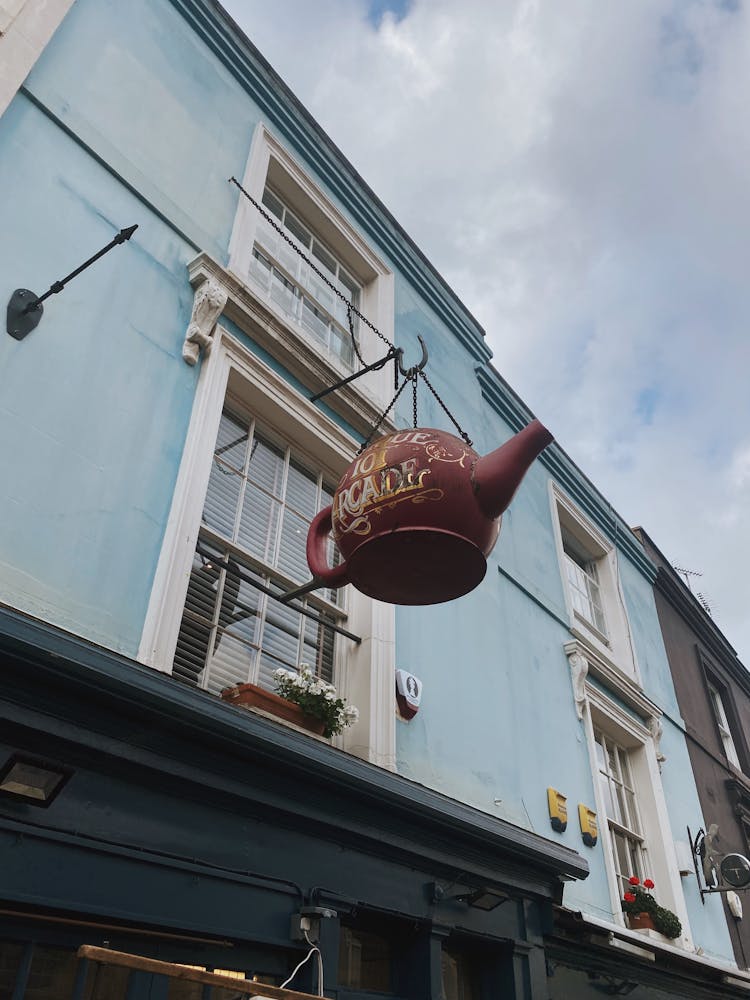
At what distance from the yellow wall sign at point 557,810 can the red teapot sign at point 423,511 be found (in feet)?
13.7

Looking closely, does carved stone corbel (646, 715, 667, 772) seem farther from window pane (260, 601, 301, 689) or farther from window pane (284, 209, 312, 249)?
window pane (284, 209, 312, 249)

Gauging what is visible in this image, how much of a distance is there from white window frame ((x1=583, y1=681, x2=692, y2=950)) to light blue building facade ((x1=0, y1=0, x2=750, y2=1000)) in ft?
0.17

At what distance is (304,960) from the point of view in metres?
3.82

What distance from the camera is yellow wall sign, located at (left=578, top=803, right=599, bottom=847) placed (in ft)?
24.1

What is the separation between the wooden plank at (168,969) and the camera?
7.39ft

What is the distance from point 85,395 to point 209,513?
1153 millimetres

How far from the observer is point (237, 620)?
5.05 metres

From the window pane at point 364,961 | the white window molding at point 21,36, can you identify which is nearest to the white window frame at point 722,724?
the window pane at point 364,961

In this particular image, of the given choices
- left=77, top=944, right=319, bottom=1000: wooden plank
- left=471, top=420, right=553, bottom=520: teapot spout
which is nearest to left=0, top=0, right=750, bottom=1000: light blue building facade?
left=77, top=944, right=319, bottom=1000: wooden plank

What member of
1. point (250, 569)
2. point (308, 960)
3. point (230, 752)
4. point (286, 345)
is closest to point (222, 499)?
point (250, 569)

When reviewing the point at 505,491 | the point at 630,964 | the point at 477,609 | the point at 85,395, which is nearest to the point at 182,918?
the point at 505,491

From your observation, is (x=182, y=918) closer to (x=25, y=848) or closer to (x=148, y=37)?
(x=25, y=848)

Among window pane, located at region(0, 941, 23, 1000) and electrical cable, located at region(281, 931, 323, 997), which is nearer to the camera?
window pane, located at region(0, 941, 23, 1000)

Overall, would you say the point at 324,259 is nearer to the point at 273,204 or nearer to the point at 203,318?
the point at 273,204
